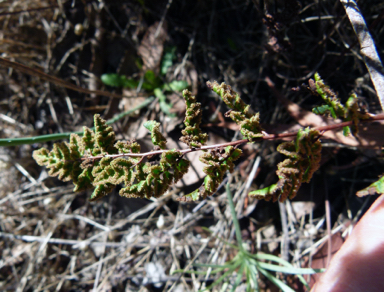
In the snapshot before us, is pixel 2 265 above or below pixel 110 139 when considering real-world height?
below

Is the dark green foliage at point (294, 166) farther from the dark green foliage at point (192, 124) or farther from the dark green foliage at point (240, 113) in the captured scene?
the dark green foliage at point (192, 124)

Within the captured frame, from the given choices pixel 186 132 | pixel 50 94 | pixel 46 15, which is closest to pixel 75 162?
pixel 186 132

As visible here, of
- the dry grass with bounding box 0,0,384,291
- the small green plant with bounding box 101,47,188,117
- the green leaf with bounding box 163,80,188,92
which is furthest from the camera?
the small green plant with bounding box 101,47,188,117

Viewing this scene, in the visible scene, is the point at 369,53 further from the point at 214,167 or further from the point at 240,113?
the point at 214,167

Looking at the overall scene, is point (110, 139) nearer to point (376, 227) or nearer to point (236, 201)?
point (236, 201)

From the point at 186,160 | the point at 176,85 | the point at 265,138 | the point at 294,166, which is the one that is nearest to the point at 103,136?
the point at 186,160

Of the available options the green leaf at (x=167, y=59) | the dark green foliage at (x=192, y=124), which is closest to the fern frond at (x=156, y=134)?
the dark green foliage at (x=192, y=124)

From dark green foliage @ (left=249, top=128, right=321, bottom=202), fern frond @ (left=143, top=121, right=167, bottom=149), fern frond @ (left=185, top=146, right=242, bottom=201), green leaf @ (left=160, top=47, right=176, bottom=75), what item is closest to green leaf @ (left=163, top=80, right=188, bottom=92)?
green leaf @ (left=160, top=47, right=176, bottom=75)

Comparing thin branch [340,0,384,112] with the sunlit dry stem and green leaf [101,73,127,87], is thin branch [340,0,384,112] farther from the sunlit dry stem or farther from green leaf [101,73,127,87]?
green leaf [101,73,127,87]
